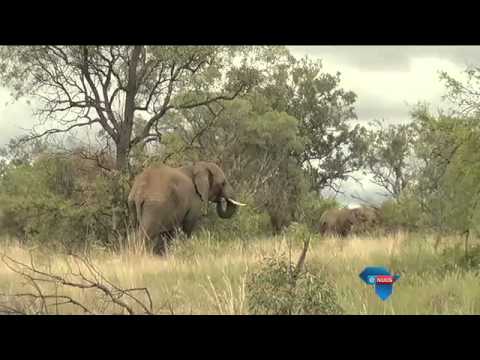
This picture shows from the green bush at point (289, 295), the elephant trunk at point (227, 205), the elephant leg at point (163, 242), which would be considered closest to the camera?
the green bush at point (289, 295)

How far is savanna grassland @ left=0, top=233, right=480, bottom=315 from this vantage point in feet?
22.0

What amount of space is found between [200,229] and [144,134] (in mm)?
2865

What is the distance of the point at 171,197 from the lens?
1434 cm

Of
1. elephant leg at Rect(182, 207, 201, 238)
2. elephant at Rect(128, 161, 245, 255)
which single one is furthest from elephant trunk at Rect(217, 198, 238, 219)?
elephant leg at Rect(182, 207, 201, 238)

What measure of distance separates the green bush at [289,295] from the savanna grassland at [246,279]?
13cm

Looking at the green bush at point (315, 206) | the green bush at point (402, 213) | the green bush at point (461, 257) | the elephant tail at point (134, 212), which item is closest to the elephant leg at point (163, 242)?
the elephant tail at point (134, 212)

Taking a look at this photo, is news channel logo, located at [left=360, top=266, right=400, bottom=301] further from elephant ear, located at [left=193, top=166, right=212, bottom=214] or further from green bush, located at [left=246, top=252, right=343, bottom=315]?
elephant ear, located at [left=193, top=166, right=212, bottom=214]

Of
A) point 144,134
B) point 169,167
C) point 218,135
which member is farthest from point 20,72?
point 218,135

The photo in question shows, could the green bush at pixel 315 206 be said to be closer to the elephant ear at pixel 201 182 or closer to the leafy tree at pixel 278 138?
the leafy tree at pixel 278 138

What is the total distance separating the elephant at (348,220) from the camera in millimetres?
24328

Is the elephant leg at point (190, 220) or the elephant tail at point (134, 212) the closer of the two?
the elephant tail at point (134, 212)

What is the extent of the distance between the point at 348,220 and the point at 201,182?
11506 millimetres

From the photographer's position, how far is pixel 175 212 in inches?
566

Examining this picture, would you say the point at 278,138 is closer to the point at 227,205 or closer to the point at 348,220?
the point at 348,220
